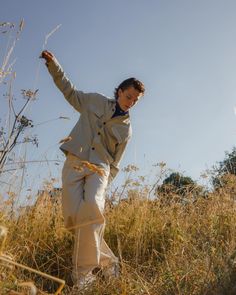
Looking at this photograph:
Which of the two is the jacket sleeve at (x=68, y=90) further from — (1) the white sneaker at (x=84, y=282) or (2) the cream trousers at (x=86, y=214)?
(1) the white sneaker at (x=84, y=282)

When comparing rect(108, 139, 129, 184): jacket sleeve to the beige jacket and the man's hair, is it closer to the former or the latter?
the beige jacket

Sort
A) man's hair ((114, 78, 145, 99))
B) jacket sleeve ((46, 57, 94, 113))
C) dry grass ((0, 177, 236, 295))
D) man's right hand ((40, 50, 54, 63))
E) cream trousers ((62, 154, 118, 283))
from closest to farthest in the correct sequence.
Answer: dry grass ((0, 177, 236, 295)) < man's right hand ((40, 50, 54, 63)) < cream trousers ((62, 154, 118, 283)) < jacket sleeve ((46, 57, 94, 113)) < man's hair ((114, 78, 145, 99))

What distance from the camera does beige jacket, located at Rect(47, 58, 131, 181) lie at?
397 centimetres

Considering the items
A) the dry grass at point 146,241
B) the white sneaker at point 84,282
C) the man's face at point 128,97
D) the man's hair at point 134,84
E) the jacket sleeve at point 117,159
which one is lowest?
the white sneaker at point 84,282

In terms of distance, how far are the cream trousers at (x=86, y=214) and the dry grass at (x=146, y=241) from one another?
15 centimetres

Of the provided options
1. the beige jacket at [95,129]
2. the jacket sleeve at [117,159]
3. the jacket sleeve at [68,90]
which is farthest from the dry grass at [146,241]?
the jacket sleeve at [68,90]

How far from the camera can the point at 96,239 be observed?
3605 millimetres

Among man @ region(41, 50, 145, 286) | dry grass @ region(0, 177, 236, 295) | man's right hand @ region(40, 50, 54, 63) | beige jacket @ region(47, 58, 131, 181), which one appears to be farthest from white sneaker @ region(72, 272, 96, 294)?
man's right hand @ region(40, 50, 54, 63)

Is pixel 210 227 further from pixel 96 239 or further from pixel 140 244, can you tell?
pixel 96 239

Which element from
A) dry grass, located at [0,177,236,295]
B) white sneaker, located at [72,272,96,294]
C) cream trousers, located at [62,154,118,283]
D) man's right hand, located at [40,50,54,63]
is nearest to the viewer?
dry grass, located at [0,177,236,295]

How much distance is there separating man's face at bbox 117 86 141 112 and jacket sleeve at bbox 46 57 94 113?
0.29m

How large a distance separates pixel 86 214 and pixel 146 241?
77 centimetres

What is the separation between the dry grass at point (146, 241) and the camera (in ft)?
8.18

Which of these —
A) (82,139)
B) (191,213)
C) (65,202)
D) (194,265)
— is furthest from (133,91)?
(194,265)
